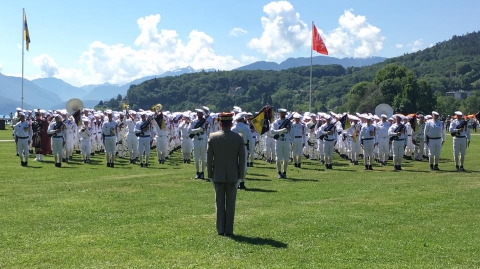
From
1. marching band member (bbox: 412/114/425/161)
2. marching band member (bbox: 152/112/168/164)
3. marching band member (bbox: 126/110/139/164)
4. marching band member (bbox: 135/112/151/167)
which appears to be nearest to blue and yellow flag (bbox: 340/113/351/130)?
marching band member (bbox: 412/114/425/161)

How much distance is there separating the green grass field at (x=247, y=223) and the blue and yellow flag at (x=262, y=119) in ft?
6.72

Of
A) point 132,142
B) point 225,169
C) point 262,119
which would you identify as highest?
point 262,119

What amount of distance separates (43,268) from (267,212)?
6.01 meters

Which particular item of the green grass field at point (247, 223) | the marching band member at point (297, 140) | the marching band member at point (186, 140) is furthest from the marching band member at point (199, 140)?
the marching band member at point (186, 140)

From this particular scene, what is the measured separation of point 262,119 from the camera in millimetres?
21375

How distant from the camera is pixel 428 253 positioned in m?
9.62

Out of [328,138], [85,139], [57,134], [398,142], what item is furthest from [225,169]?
[85,139]

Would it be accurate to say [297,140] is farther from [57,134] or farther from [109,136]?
[57,134]

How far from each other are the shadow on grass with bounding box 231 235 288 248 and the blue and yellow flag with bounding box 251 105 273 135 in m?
10.8

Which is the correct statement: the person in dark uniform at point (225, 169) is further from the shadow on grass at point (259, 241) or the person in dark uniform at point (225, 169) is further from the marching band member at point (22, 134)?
the marching band member at point (22, 134)

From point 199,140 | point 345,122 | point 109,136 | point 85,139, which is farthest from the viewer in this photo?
point 345,122

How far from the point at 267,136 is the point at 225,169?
745 inches

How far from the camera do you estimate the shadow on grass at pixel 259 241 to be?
10.2 meters

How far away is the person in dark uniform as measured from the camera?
36.0 ft
